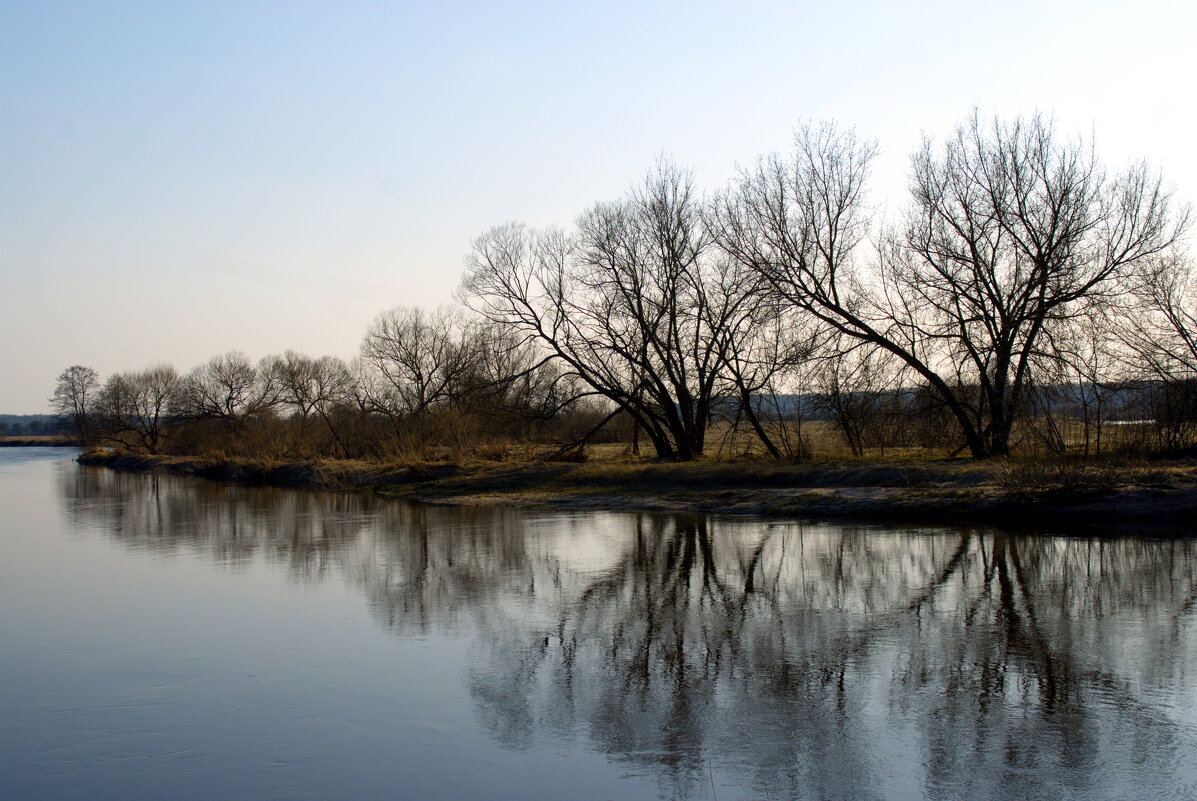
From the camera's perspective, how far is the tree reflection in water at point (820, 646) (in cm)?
600

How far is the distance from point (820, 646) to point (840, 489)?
41.4 ft

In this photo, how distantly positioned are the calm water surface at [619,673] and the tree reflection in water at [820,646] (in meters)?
0.04

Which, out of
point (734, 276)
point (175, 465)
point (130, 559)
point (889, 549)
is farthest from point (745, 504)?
point (175, 465)

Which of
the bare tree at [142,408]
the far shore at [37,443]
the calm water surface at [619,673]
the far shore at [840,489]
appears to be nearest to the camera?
the calm water surface at [619,673]

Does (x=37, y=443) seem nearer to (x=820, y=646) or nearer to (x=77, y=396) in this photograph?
(x=77, y=396)

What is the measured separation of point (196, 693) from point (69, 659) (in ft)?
7.22

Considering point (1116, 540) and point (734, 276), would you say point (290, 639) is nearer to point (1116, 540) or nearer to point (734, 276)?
point (1116, 540)

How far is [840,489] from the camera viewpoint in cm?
2102

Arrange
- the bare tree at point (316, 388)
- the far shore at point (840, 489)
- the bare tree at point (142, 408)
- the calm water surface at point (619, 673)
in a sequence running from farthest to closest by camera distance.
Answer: the bare tree at point (142, 408), the bare tree at point (316, 388), the far shore at point (840, 489), the calm water surface at point (619, 673)

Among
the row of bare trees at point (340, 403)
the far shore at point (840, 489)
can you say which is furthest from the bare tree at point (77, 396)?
the far shore at point (840, 489)

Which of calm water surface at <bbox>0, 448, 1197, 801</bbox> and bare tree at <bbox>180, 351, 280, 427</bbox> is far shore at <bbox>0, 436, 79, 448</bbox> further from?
calm water surface at <bbox>0, 448, 1197, 801</bbox>

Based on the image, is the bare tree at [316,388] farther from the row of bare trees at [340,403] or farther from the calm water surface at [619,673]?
the calm water surface at [619,673]

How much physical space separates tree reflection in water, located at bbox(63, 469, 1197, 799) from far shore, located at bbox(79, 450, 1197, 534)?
6.64ft

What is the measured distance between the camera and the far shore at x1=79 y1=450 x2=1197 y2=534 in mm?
17031
